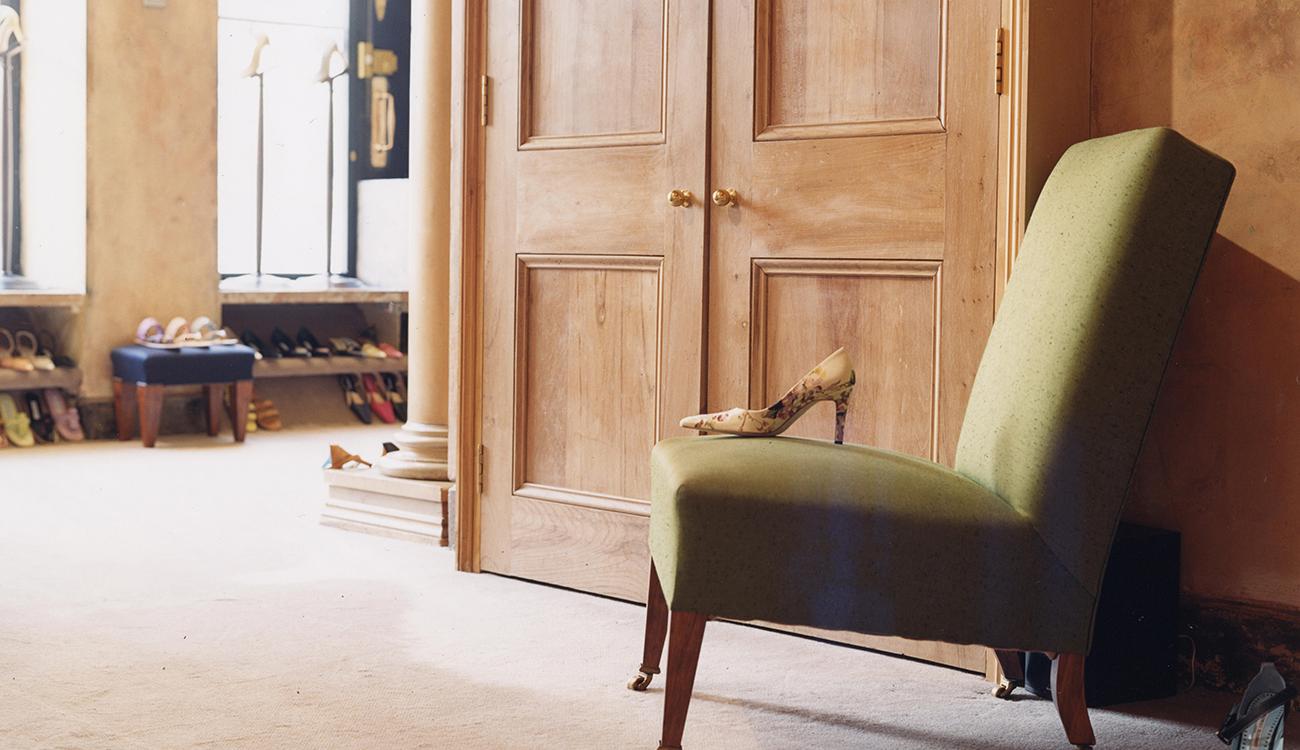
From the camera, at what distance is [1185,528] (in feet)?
9.68

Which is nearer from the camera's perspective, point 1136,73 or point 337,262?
point 1136,73

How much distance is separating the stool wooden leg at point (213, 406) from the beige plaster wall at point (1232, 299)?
16.5 feet

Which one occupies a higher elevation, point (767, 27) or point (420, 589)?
point (767, 27)

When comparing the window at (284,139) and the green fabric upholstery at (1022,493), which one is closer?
the green fabric upholstery at (1022,493)

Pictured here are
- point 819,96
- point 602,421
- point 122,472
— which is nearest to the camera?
point 819,96

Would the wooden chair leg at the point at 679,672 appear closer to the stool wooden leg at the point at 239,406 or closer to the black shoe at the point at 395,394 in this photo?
the stool wooden leg at the point at 239,406

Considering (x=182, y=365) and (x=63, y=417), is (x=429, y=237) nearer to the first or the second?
(x=182, y=365)

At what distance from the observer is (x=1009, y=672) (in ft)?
9.07

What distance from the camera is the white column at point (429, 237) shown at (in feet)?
14.9

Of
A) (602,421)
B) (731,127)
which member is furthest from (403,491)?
(731,127)

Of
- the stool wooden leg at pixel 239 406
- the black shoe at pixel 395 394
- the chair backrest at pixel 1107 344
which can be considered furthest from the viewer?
the black shoe at pixel 395 394

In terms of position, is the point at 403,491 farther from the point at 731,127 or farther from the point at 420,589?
the point at 731,127

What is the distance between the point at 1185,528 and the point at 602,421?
1.38 meters

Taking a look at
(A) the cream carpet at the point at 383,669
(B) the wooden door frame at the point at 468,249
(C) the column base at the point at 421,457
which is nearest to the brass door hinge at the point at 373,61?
(C) the column base at the point at 421,457
